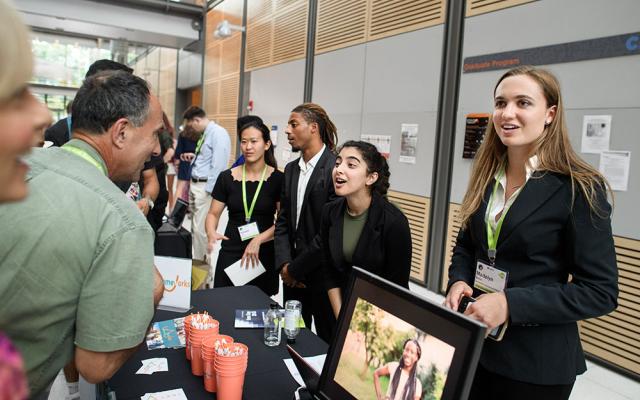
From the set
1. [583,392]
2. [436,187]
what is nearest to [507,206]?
A: [583,392]

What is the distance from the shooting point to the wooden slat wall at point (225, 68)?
936 centimetres

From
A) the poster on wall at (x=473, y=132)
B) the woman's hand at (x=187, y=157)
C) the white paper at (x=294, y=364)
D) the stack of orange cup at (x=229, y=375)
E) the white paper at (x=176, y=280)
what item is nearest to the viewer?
the stack of orange cup at (x=229, y=375)

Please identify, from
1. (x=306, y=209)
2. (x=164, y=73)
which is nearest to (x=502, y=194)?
(x=306, y=209)

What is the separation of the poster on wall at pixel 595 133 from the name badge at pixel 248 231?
7.97 feet

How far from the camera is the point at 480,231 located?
157 cm

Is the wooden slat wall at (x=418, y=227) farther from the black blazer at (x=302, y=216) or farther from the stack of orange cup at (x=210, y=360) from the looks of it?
the stack of orange cup at (x=210, y=360)

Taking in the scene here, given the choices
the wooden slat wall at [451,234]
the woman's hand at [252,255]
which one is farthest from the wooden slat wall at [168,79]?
the woman's hand at [252,255]

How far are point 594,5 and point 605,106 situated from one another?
74cm

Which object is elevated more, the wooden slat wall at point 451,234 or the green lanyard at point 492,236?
the green lanyard at point 492,236

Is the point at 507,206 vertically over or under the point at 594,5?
under

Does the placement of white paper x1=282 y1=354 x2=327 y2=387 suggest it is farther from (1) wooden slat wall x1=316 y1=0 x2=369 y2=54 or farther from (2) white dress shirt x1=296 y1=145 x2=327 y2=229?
(1) wooden slat wall x1=316 y1=0 x2=369 y2=54

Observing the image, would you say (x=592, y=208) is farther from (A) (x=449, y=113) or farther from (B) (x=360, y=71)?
(B) (x=360, y=71)

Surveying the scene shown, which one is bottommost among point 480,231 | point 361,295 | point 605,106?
point 361,295

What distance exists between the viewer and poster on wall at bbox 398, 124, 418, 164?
186 inches
